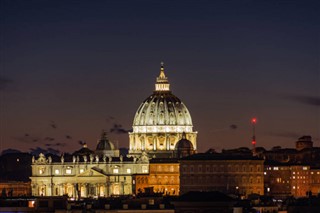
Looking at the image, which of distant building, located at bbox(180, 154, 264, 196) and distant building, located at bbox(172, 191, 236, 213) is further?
distant building, located at bbox(180, 154, 264, 196)

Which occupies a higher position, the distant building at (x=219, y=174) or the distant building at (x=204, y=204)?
the distant building at (x=219, y=174)

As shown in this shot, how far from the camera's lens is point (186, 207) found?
92.3m

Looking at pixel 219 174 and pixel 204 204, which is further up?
pixel 219 174

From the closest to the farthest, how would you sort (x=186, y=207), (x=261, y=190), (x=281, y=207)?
(x=186, y=207)
(x=281, y=207)
(x=261, y=190)

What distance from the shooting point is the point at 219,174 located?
628 ft

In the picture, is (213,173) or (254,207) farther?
(213,173)

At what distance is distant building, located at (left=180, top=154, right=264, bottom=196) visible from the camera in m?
190

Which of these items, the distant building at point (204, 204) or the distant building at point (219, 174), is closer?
the distant building at point (204, 204)

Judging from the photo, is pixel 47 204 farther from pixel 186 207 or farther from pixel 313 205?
pixel 313 205

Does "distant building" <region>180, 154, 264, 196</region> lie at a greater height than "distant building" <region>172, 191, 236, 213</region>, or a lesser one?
greater

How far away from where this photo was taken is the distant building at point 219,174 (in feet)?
624

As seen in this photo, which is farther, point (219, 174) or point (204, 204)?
point (219, 174)

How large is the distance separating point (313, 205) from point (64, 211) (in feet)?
64.3

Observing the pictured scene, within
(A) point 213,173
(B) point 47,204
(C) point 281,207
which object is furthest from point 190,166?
(B) point 47,204
